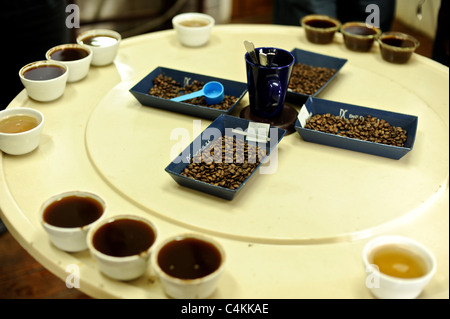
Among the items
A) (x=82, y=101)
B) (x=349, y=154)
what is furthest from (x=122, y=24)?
(x=349, y=154)

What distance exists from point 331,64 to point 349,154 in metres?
0.65

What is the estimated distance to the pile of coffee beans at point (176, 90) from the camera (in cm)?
197

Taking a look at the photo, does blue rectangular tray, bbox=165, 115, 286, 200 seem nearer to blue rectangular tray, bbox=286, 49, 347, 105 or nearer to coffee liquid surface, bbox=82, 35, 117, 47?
blue rectangular tray, bbox=286, 49, 347, 105

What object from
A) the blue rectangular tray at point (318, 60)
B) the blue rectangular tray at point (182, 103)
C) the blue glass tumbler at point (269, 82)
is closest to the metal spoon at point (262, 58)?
the blue glass tumbler at point (269, 82)

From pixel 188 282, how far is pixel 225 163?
529 millimetres

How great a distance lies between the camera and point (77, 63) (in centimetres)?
209

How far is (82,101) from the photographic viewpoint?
2066mm

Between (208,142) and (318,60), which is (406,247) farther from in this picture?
(318,60)

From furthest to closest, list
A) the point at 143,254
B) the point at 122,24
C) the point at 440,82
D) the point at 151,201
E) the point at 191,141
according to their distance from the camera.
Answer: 1. the point at 122,24
2. the point at 440,82
3. the point at 191,141
4. the point at 151,201
5. the point at 143,254

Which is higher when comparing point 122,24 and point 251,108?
point 251,108

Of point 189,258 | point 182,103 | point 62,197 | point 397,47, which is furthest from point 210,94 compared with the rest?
point 397,47

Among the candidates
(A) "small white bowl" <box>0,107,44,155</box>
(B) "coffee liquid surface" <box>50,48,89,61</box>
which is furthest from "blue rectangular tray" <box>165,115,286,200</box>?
(B) "coffee liquid surface" <box>50,48,89,61</box>

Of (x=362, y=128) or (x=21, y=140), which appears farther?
(x=362, y=128)

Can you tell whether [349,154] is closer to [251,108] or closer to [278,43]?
[251,108]
